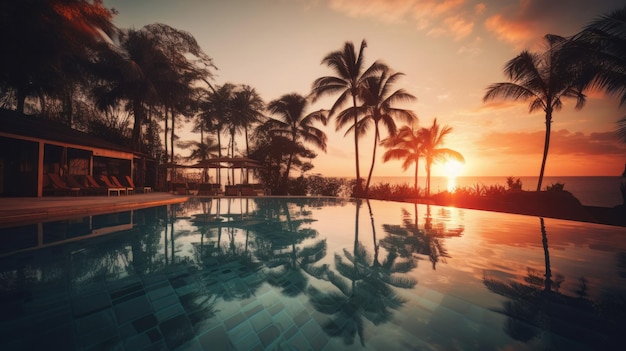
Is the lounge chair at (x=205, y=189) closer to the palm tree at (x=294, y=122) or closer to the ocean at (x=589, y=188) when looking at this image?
the palm tree at (x=294, y=122)

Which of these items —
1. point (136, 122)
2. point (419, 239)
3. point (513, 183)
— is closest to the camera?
point (419, 239)

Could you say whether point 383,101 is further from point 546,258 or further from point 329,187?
point 546,258

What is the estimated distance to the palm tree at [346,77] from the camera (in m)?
16.4

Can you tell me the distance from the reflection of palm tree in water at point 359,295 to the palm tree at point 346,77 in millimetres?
13074

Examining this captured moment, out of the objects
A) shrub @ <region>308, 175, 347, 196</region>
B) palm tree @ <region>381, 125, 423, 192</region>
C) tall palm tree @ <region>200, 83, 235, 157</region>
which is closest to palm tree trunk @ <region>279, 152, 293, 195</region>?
shrub @ <region>308, 175, 347, 196</region>

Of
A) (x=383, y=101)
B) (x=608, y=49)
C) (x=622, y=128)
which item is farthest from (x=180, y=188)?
(x=622, y=128)

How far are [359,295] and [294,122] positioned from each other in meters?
19.4

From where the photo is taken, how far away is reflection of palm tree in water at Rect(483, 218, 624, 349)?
2189 millimetres

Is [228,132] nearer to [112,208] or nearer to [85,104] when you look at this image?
[85,104]

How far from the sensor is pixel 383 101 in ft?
56.5

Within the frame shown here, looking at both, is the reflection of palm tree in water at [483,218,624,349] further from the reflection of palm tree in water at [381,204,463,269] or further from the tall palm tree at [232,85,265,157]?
the tall palm tree at [232,85,265,157]

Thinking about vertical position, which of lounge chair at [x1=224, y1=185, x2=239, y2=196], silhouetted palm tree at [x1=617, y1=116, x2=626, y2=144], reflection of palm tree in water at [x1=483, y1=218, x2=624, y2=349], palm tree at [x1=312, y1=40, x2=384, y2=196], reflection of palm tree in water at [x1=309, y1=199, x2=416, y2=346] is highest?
palm tree at [x1=312, y1=40, x2=384, y2=196]

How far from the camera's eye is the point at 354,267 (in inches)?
158

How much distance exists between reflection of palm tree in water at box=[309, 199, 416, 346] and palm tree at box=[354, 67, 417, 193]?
1303 centimetres
